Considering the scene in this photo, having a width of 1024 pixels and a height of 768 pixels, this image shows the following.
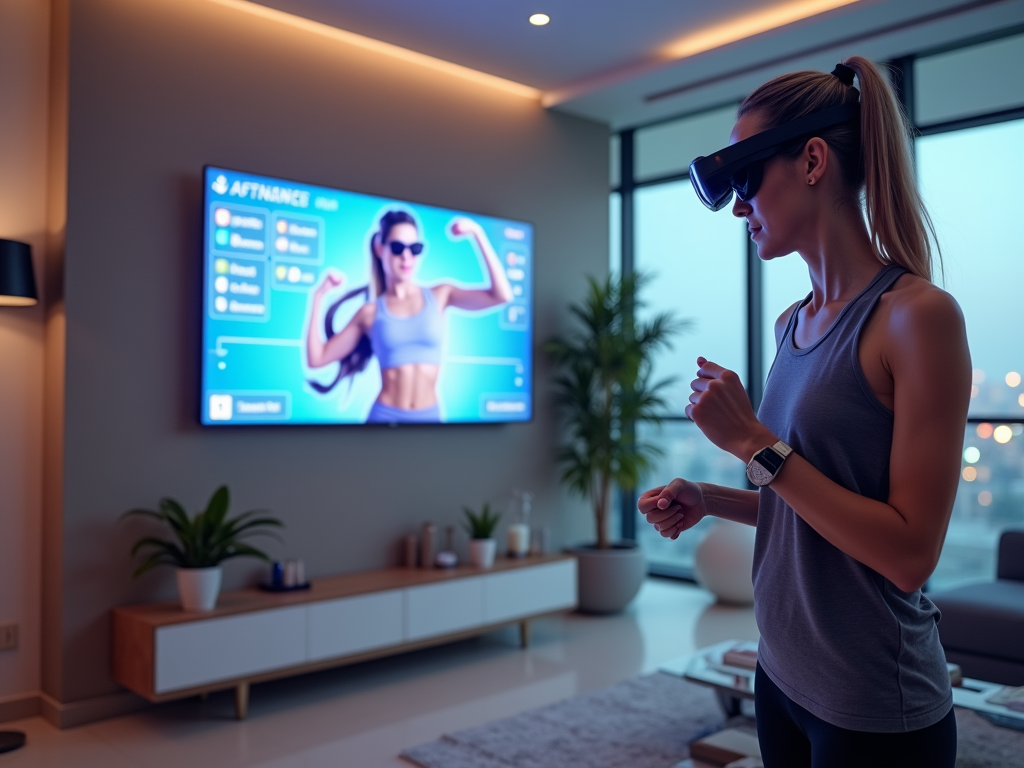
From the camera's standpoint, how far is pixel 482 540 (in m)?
4.35

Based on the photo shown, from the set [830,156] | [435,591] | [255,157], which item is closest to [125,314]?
[255,157]

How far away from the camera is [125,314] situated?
349 cm

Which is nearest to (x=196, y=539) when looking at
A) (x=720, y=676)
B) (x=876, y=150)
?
(x=720, y=676)

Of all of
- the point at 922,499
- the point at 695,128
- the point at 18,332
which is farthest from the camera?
the point at 695,128

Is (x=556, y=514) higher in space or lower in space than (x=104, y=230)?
lower

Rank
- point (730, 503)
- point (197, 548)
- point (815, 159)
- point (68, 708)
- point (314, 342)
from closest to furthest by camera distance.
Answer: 1. point (815, 159)
2. point (730, 503)
3. point (68, 708)
4. point (197, 548)
5. point (314, 342)

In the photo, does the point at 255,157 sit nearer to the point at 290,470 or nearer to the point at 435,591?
the point at 290,470

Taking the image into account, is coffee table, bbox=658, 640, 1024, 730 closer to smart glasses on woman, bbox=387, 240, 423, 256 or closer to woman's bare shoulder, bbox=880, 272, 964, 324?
woman's bare shoulder, bbox=880, 272, 964, 324

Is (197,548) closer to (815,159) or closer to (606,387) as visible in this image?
(606,387)

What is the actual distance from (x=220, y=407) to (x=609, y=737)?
205cm

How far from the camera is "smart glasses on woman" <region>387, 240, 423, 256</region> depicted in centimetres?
423

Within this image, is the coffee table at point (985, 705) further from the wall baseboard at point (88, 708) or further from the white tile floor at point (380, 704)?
the wall baseboard at point (88, 708)

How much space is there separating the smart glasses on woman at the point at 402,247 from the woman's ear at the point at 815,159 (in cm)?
341

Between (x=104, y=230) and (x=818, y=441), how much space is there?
3264 mm
